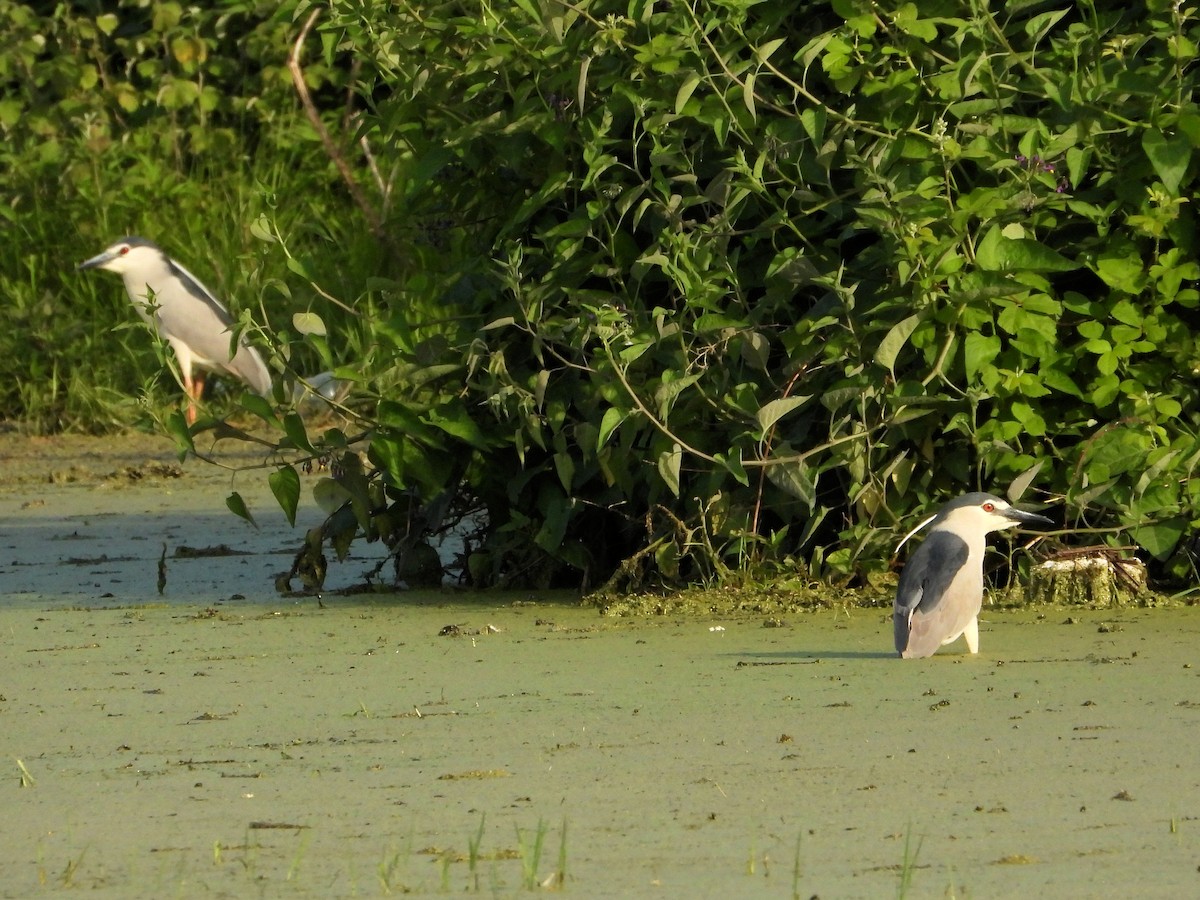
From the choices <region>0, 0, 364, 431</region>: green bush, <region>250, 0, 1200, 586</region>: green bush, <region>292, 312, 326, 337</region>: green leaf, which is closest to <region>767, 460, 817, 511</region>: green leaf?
<region>250, 0, 1200, 586</region>: green bush

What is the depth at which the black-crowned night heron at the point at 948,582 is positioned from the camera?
4012 millimetres

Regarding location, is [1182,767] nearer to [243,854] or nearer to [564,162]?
[243,854]

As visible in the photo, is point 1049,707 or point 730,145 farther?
A: point 730,145

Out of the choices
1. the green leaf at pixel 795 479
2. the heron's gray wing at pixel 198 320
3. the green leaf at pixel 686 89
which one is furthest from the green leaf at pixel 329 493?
the heron's gray wing at pixel 198 320

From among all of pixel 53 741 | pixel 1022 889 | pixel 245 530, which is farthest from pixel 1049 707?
pixel 245 530

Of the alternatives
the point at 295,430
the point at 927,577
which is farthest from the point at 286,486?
the point at 927,577

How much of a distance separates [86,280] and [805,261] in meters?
6.00

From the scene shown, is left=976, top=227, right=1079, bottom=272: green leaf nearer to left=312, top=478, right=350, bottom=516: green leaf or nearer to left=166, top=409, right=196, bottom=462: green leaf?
left=312, top=478, right=350, bottom=516: green leaf

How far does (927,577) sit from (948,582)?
0.05m

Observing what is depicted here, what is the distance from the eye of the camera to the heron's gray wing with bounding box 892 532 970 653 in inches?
158

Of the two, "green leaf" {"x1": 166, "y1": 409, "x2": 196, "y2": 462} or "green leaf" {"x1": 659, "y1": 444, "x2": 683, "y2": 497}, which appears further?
"green leaf" {"x1": 166, "y1": 409, "x2": 196, "y2": 462}

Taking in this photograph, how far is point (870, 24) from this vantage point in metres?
4.40

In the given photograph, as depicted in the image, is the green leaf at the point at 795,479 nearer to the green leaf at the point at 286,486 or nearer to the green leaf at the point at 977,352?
the green leaf at the point at 977,352

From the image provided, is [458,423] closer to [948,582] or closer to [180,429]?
[180,429]
